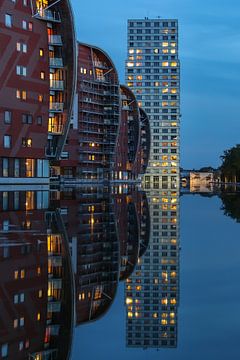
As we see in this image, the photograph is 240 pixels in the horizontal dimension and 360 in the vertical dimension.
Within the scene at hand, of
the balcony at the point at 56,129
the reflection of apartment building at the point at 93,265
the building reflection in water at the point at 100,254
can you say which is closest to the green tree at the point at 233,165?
the balcony at the point at 56,129

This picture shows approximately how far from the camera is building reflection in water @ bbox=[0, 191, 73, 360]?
7555 millimetres

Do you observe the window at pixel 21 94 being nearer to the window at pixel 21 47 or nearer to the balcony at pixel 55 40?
→ the window at pixel 21 47

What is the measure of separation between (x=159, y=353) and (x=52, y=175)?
107287 millimetres

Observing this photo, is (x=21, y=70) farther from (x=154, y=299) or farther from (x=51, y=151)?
(x=154, y=299)

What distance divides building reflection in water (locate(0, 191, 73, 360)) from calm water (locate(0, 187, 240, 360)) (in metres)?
0.02

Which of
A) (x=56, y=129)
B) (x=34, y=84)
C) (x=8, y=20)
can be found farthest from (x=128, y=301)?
(x=56, y=129)

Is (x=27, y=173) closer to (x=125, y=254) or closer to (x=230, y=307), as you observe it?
(x=125, y=254)

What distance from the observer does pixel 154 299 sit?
10578 mm

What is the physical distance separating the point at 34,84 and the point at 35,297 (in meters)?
67.5

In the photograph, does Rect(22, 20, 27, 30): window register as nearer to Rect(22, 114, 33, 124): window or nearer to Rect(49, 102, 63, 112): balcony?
Rect(22, 114, 33, 124): window

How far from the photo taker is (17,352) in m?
7.23

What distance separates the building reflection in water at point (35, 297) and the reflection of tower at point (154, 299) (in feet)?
A: 3.44

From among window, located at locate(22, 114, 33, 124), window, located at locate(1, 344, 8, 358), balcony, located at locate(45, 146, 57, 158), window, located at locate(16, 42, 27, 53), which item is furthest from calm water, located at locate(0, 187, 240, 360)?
balcony, located at locate(45, 146, 57, 158)

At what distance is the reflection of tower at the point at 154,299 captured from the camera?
27.0ft
